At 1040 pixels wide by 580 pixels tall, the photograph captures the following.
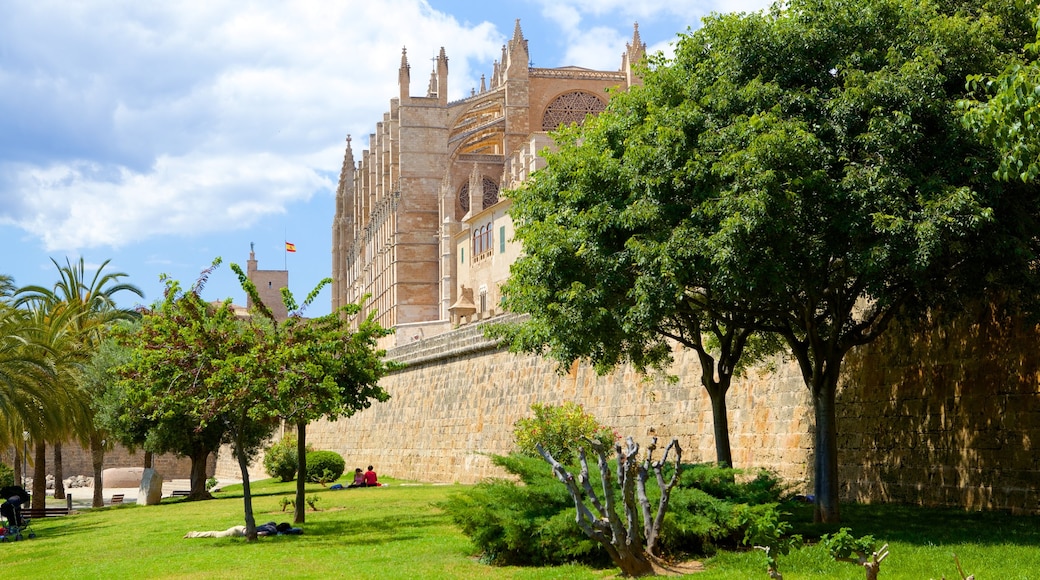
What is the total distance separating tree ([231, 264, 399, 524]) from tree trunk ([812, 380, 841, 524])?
21.6ft

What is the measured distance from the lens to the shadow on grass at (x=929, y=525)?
10.5 m

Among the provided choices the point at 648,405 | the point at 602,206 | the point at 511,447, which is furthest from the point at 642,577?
the point at 511,447

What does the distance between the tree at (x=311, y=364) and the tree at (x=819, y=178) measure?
12.6 ft

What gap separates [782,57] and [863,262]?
2.88m

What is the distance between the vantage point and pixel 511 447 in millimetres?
24875

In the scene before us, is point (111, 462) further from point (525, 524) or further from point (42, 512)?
point (525, 524)

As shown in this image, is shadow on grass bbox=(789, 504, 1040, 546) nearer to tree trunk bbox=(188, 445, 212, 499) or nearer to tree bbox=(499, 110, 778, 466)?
tree bbox=(499, 110, 778, 466)

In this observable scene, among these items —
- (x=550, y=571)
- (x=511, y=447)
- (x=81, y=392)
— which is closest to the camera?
(x=550, y=571)

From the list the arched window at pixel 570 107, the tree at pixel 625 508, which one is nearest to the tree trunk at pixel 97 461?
the tree at pixel 625 508

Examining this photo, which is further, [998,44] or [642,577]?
[998,44]

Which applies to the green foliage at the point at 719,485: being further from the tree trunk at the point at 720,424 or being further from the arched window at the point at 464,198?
the arched window at the point at 464,198

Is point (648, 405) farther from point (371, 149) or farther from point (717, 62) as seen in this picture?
point (371, 149)

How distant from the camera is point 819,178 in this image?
36.5 ft

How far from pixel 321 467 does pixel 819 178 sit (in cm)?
2337
